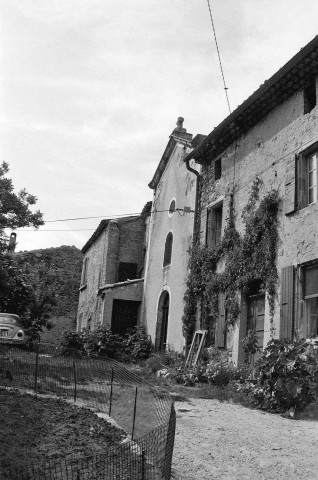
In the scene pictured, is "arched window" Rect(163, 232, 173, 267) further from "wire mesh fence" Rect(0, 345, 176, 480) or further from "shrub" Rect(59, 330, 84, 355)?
"wire mesh fence" Rect(0, 345, 176, 480)

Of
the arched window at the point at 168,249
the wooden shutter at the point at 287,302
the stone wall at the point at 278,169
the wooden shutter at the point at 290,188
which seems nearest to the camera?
the wooden shutter at the point at 287,302

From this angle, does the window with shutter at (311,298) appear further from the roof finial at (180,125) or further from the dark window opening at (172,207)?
the roof finial at (180,125)

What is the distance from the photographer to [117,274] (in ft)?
81.4

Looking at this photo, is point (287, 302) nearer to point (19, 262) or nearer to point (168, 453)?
point (168, 453)

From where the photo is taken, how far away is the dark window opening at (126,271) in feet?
81.7

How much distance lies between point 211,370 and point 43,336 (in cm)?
2120

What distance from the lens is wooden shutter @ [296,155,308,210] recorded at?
36.4 feet

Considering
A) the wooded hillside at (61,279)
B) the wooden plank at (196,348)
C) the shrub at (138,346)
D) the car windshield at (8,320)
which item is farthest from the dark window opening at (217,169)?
the wooded hillside at (61,279)

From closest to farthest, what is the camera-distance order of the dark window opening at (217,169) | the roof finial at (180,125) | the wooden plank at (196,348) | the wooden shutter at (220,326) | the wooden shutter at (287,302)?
the wooden shutter at (287,302)
the wooden shutter at (220,326)
the wooden plank at (196,348)
the dark window opening at (217,169)
the roof finial at (180,125)

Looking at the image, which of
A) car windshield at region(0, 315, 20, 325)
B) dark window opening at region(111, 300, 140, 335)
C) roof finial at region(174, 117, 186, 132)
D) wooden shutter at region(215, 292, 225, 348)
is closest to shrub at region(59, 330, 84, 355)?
car windshield at region(0, 315, 20, 325)

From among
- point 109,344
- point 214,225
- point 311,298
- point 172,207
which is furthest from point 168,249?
point 311,298

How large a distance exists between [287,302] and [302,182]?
257 centimetres

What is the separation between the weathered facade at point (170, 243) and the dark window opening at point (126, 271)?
13.9 feet

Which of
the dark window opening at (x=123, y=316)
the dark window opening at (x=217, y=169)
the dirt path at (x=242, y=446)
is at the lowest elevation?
the dirt path at (x=242, y=446)
